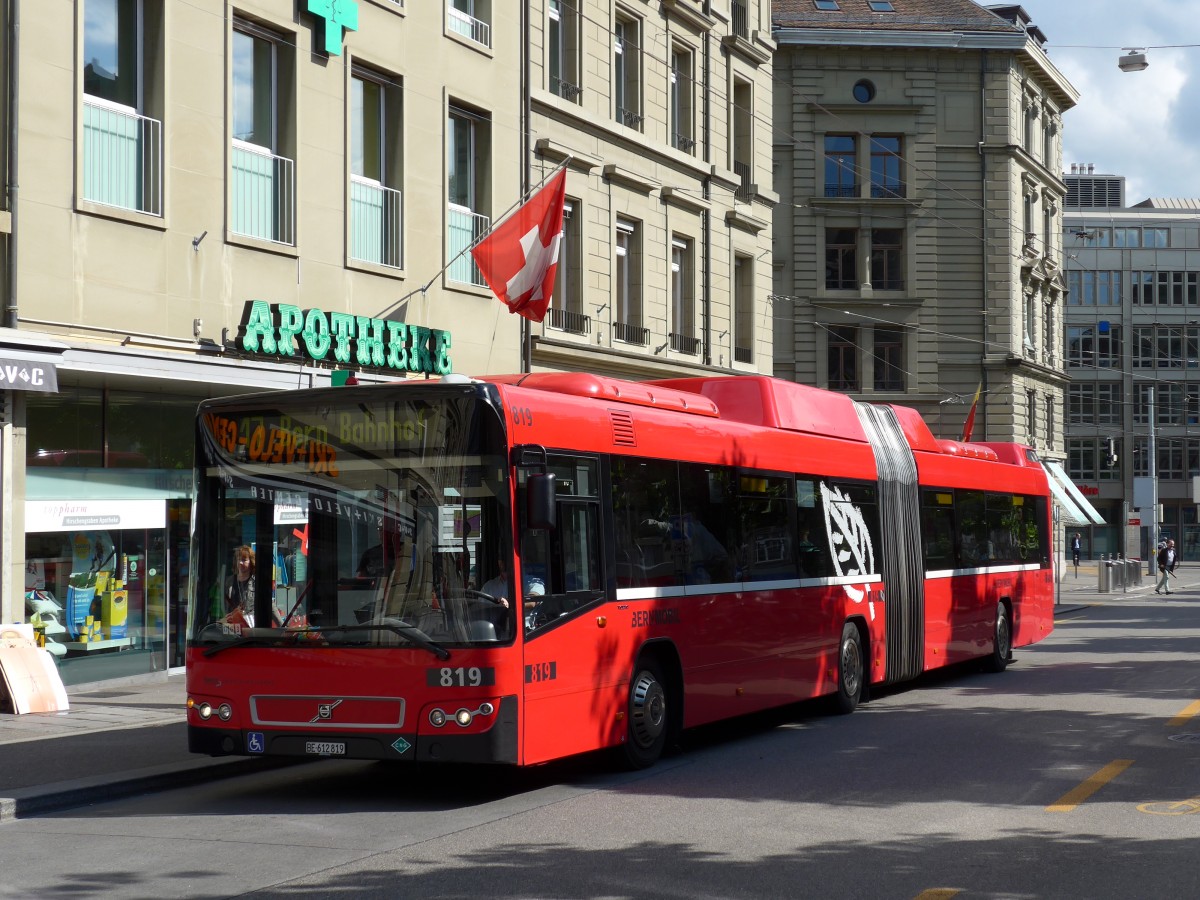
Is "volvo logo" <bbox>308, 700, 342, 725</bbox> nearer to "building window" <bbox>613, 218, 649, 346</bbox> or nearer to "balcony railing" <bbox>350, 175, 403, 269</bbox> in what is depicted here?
"balcony railing" <bbox>350, 175, 403, 269</bbox>

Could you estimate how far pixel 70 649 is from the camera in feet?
55.3

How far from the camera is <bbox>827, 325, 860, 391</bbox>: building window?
5603cm

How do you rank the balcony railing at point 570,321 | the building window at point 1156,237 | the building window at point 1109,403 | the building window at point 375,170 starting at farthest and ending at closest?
the building window at point 1156,237 → the building window at point 1109,403 → the balcony railing at point 570,321 → the building window at point 375,170

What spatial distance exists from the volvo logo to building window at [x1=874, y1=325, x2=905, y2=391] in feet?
155

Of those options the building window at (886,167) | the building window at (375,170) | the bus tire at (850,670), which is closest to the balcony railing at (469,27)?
the building window at (375,170)

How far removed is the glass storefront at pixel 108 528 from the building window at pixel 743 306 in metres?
17.0

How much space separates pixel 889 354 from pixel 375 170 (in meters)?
37.3

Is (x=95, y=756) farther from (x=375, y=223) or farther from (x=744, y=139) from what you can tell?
(x=744, y=139)

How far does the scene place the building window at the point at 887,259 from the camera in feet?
185

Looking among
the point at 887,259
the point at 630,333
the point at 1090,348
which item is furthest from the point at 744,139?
the point at 1090,348

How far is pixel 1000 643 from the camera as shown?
2133 cm

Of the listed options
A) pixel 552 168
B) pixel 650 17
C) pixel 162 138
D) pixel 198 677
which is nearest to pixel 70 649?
pixel 162 138

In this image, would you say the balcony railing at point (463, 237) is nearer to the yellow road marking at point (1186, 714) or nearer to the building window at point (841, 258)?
the yellow road marking at point (1186, 714)

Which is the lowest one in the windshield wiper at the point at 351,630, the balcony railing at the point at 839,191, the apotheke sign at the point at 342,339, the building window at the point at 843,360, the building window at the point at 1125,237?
the windshield wiper at the point at 351,630
